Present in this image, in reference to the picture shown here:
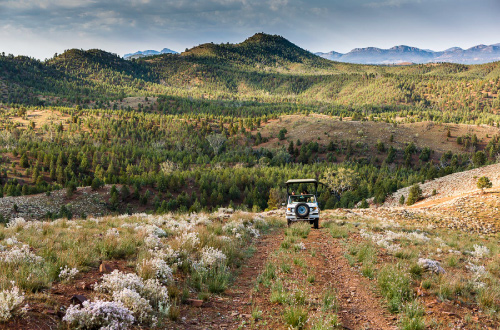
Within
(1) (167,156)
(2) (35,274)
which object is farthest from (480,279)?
(1) (167,156)

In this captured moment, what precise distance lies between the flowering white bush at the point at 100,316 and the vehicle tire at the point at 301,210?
1249cm

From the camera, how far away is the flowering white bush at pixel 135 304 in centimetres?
503

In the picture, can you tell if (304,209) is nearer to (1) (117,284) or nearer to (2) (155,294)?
(2) (155,294)

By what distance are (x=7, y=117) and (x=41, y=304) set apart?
21492 cm

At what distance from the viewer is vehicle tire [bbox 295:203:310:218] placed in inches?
639

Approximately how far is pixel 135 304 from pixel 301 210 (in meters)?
12.4

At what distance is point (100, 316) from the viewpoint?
4.56 m

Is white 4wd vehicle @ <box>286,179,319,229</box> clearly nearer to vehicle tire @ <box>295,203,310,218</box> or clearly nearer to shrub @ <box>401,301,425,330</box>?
vehicle tire @ <box>295,203,310,218</box>

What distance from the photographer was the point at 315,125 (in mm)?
149750

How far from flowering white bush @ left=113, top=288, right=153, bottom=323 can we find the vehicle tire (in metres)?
12.0

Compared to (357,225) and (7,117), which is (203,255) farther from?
(7,117)

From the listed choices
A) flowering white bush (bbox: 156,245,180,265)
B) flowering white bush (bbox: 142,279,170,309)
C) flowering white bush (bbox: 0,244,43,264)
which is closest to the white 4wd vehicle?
flowering white bush (bbox: 156,245,180,265)

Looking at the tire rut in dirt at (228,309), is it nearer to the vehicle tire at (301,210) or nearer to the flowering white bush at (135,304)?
the flowering white bush at (135,304)

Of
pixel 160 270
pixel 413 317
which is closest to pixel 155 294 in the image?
pixel 160 270
